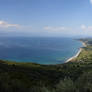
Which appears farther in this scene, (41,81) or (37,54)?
(37,54)

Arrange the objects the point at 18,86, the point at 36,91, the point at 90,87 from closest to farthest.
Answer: the point at 90,87, the point at 36,91, the point at 18,86

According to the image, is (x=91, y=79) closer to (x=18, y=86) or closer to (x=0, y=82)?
(x=18, y=86)

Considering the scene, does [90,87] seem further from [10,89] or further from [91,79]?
[10,89]

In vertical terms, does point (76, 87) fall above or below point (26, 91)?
above

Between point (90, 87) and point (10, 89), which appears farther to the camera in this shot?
point (10, 89)

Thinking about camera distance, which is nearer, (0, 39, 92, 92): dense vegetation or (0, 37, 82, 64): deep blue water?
(0, 39, 92, 92): dense vegetation

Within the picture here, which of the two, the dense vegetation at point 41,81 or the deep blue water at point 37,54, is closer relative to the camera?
the dense vegetation at point 41,81

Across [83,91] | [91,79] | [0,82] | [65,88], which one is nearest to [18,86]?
[0,82]

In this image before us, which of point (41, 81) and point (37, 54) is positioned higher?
point (41, 81)

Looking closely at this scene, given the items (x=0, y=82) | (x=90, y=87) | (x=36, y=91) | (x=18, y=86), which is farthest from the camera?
(x=18, y=86)
